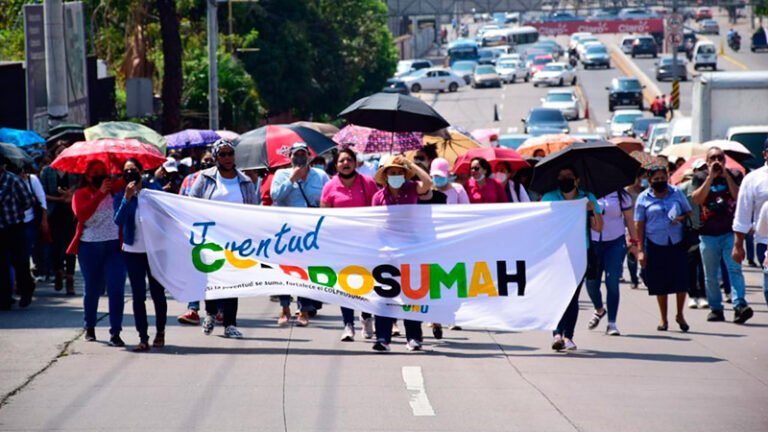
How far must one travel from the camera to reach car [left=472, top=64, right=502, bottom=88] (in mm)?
83312

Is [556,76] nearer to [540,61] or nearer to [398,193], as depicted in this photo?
[540,61]

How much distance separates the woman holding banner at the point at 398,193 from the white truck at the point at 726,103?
1559cm

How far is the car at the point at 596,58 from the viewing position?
8915cm

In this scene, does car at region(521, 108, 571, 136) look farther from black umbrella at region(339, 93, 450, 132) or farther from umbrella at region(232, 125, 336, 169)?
umbrella at region(232, 125, 336, 169)

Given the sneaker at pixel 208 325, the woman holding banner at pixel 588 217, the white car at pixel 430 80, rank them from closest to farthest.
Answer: the woman holding banner at pixel 588 217 → the sneaker at pixel 208 325 → the white car at pixel 430 80

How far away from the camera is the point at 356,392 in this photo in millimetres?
10297

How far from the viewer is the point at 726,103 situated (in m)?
27.0

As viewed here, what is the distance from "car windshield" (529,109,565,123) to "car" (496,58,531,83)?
32263mm

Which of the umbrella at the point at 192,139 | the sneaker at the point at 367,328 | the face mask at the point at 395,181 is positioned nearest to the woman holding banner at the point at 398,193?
the face mask at the point at 395,181

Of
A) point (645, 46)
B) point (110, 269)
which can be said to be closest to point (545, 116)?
point (110, 269)

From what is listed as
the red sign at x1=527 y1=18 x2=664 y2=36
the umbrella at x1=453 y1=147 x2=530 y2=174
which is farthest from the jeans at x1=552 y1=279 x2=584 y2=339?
the red sign at x1=527 y1=18 x2=664 y2=36

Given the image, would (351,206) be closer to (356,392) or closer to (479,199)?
(479,199)

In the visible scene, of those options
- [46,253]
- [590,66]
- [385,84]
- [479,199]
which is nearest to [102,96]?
[46,253]

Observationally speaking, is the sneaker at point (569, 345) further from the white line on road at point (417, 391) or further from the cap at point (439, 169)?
the cap at point (439, 169)
